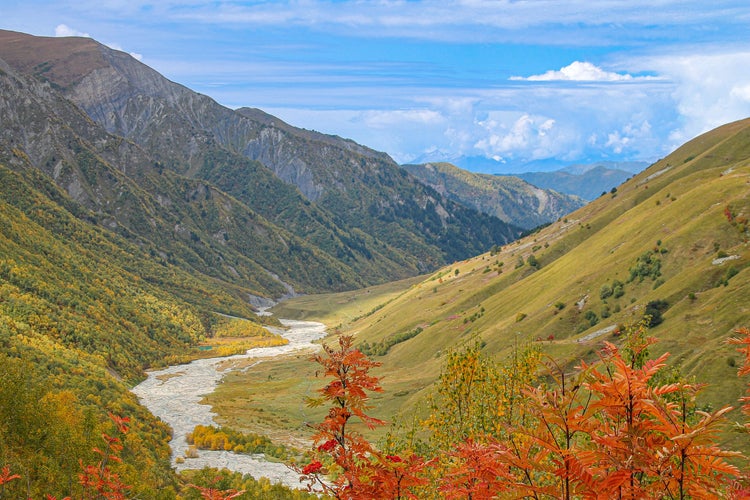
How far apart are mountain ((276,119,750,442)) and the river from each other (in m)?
18.6

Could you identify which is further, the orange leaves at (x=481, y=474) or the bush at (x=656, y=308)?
the bush at (x=656, y=308)

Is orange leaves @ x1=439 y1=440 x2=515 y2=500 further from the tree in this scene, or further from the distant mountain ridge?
the distant mountain ridge

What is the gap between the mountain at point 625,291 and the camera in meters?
47.8

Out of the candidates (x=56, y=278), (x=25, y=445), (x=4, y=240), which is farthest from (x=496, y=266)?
(x=25, y=445)

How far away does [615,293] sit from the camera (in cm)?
7200

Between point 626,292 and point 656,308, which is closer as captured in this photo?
point 656,308

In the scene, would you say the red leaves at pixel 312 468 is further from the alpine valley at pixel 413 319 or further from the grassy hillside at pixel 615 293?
the grassy hillside at pixel 615 293

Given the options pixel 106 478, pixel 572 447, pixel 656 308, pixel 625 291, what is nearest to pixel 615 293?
pixel 625 291

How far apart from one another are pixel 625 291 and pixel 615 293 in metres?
1.22

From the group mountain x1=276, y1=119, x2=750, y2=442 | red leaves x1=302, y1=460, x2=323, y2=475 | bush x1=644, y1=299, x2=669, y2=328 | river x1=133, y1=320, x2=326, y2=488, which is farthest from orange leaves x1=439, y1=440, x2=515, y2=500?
→ bush x1=644, y1=299, x2=669, y2=328

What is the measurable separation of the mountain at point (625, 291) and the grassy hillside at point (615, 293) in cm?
20

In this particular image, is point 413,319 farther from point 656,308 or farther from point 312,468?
point 312,468

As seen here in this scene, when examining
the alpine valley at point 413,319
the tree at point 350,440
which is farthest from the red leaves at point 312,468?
the alpine valley at point 413,319

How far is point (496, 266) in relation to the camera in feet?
468
